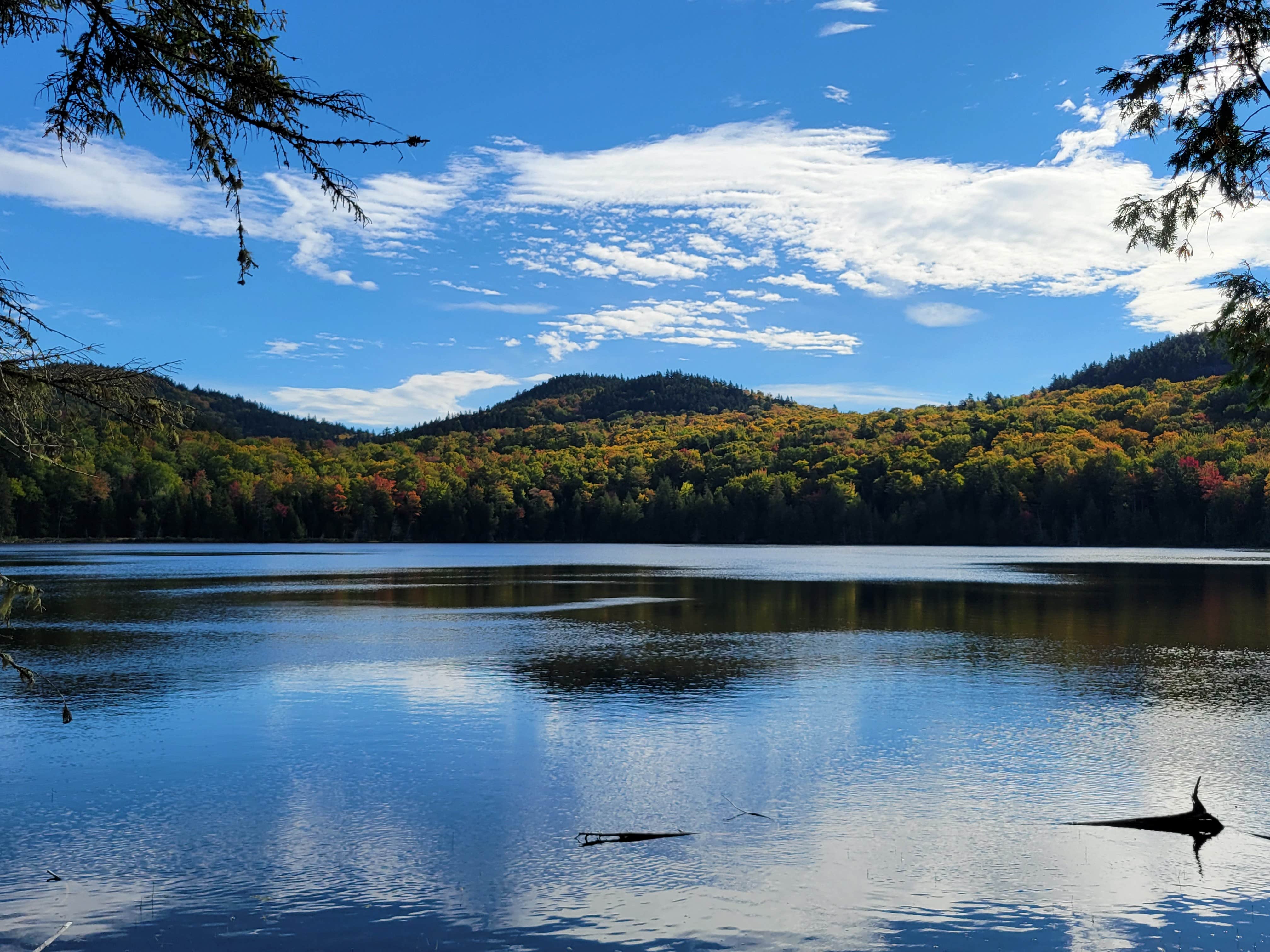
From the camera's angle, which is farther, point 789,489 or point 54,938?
point 789,489

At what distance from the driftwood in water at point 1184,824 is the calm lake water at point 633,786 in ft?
0.86

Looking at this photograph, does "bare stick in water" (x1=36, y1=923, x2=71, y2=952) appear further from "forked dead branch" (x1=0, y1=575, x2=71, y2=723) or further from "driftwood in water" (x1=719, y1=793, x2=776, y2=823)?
"driftwood in water" (x1=719, y1=793, x2=776, y2=823)

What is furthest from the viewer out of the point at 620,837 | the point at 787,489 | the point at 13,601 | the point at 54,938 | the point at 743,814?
the point at 787,489

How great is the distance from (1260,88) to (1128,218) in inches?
92.8

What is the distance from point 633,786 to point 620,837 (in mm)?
2336

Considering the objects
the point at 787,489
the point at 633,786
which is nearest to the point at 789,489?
the point at 787,489

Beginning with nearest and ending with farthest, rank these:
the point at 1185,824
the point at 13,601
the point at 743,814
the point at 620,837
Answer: the point at 13,601 < the point at 620,837 < the point at 1185,824 < the point at 743,814

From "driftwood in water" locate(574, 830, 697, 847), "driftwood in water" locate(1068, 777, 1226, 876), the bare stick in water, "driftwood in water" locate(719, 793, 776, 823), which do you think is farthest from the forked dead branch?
"driftwood in water" locate(1068, 777, 1226, 876)

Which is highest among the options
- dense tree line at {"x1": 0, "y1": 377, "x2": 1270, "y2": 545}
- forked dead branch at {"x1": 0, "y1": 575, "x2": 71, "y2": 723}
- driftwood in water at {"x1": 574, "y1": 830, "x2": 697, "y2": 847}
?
dense tree line at {"x1": 0, "y1": 377, "x2": 1270, "y2": 545}

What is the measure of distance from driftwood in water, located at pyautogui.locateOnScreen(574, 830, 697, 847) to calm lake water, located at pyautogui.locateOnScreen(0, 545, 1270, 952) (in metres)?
0.19

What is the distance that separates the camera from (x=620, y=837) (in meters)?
12.4

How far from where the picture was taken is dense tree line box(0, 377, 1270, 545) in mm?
134375

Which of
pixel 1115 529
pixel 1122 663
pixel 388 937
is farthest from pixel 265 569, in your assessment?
pixel 1115 529

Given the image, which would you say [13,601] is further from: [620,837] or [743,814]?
[743,814]
